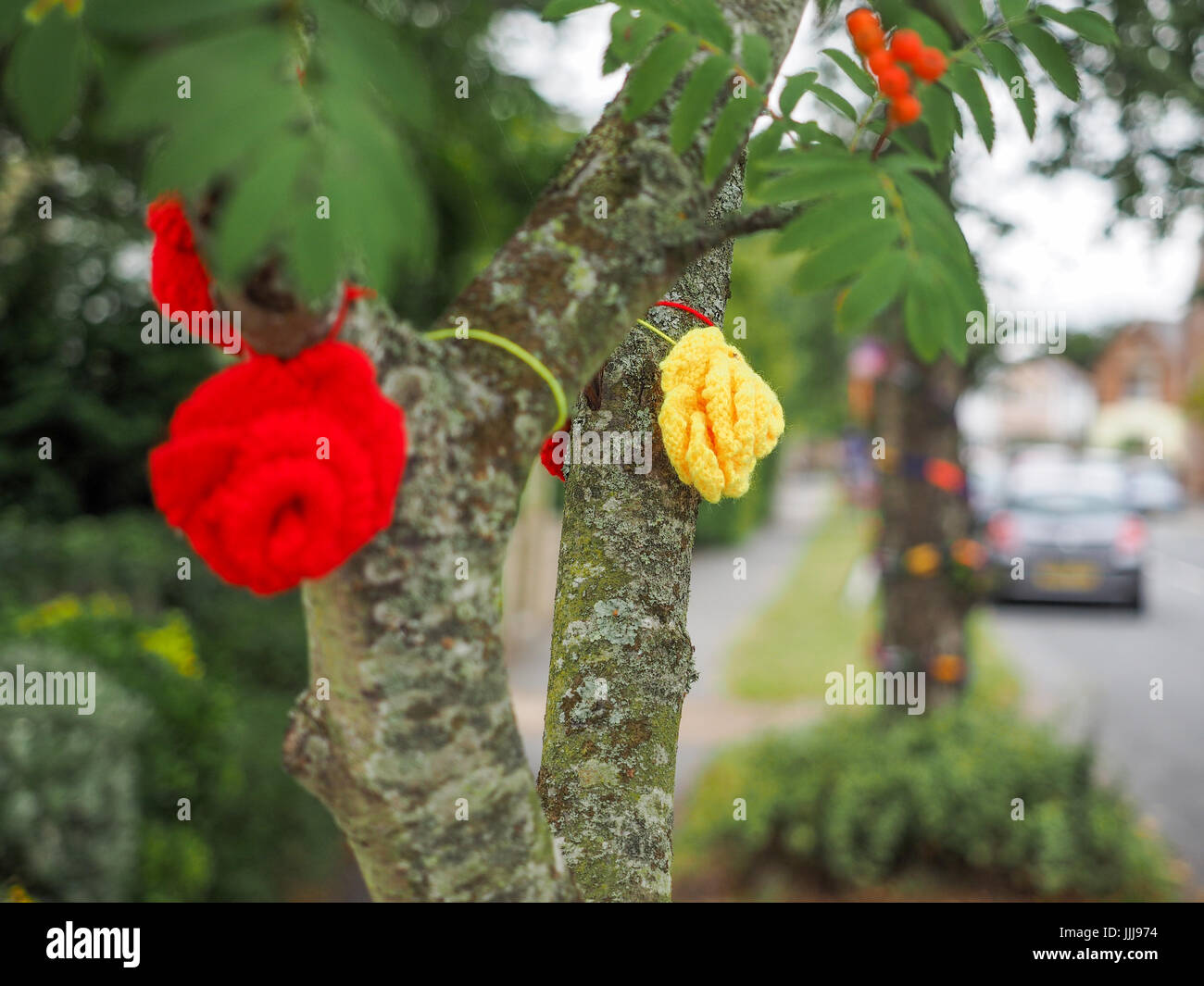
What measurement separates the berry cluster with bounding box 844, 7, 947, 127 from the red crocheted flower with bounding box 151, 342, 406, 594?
0.62m

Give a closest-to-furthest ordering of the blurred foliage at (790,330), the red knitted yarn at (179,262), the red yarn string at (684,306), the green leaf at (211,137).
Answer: the green leaf at (211,137) < the red knitted yarn at (179,262) < the red yarn string at (684,306) < the blurred foliage at (790,330)

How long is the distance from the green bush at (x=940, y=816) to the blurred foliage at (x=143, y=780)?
2.07 metres

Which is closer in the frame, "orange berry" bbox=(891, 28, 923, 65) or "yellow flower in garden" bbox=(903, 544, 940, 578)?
"orange berry" bbox=(891, 28, 923, 65)

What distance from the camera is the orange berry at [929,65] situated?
1.04 meters

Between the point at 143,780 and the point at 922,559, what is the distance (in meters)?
3.91

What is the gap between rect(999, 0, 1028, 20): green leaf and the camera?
124cm

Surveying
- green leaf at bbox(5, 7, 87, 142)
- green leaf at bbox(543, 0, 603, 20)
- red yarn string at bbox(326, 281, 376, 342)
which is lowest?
red yarn string at bbox(326, 281, 376, 342)

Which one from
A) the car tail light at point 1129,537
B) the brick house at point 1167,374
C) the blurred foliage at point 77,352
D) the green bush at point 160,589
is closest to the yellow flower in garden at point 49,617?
the green bush at point 160,589

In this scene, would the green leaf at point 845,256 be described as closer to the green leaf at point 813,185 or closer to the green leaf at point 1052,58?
the green leaf at point 813,185

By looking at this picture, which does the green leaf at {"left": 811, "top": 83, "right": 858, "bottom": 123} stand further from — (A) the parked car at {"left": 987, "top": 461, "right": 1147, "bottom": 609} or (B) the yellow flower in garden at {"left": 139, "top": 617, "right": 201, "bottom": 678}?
(A) the parked car at {"left": 987, "top": 461, "right": 1147, "bottom": 609}

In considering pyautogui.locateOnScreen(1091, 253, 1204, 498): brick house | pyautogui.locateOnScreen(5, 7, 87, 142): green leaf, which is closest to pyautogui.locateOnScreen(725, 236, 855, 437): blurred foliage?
pyautogui.locateOnScreen(5, 7, 87, 142): green leaf

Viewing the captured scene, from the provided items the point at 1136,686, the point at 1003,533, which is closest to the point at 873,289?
the point at 1136,686

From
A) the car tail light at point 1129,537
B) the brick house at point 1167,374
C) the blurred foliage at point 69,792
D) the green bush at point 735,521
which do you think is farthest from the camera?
the brick house at point 1167,374
